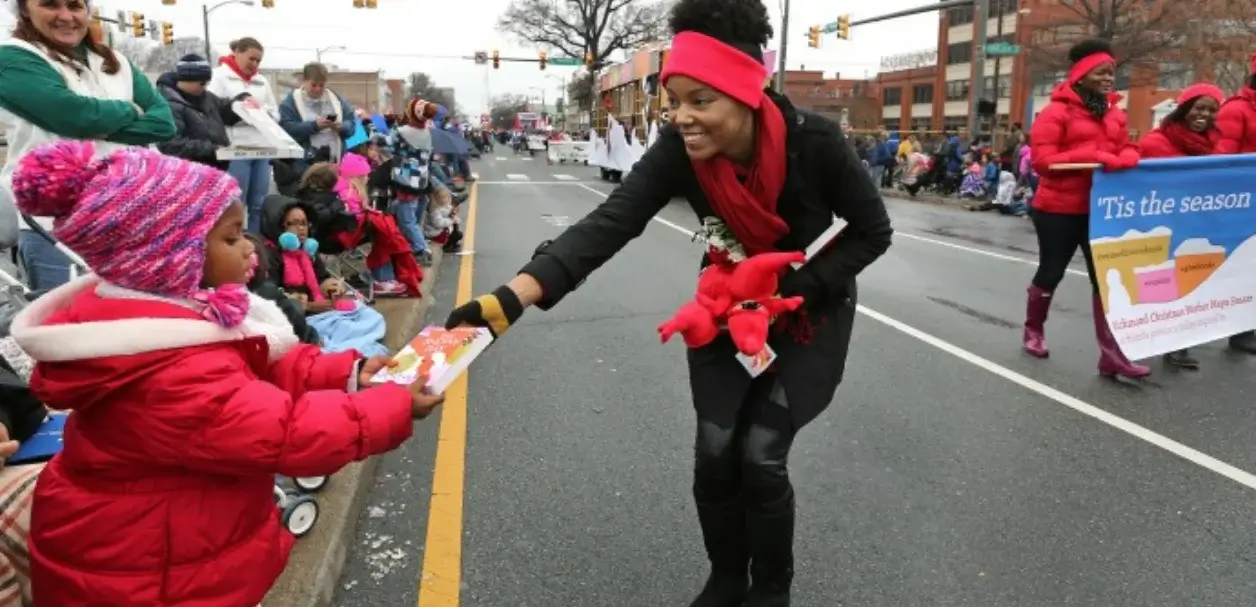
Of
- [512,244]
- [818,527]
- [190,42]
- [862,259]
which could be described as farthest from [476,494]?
[190,42]

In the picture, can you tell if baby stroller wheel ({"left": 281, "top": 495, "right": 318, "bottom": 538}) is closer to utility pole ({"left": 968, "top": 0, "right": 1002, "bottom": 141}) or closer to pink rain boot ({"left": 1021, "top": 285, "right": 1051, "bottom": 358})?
pink rain boot ({"left": 1021, "top": 285, "right": 1051, "bottom": 358})

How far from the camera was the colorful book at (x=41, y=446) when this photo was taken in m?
2.71

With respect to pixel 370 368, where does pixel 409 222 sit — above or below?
below

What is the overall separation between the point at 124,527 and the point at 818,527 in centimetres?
245

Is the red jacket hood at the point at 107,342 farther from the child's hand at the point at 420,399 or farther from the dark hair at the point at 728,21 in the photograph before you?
the dark hair at the point at 728,21

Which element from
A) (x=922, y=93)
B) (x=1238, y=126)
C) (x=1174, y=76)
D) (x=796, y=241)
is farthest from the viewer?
(x=922, y=93)

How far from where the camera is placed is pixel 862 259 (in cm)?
267

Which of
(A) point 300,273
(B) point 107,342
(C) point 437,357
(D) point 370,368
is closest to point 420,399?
(C) point 437,357

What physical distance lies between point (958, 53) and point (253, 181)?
73.1 meters

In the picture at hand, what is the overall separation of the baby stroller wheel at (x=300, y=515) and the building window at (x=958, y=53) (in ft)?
243

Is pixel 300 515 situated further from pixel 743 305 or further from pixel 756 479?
pixel 743 305

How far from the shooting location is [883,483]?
3.96 m

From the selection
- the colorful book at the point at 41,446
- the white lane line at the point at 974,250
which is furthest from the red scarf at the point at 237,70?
the white lane line at the point at 974,250

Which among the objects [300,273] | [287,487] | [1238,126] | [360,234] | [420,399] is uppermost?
[1238,126]
